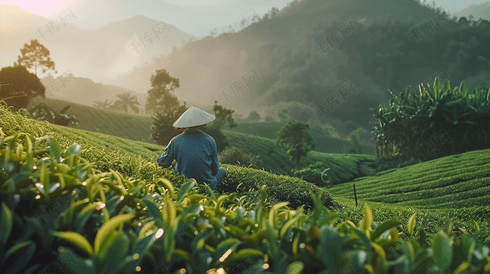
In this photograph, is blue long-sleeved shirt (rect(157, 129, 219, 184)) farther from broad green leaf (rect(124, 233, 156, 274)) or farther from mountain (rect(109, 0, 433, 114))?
mountain (rect(109, 0, 433, 114))

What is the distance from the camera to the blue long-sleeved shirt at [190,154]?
11.4 ft

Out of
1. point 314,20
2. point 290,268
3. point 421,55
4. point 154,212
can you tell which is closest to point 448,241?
point 290,268

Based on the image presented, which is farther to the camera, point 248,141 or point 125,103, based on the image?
point 125,103

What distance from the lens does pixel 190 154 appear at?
11.4ft

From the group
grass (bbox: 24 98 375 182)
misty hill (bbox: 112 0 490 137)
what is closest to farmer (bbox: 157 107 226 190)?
grass (bbox: 24 98 375 182)

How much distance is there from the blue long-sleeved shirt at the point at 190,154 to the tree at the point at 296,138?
13.1 m

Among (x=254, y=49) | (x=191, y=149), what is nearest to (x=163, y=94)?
(x=191, y=149)

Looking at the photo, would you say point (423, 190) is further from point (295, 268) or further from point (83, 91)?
point (83, 91)

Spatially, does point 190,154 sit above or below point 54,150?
below

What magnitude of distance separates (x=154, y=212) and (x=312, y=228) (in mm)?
644

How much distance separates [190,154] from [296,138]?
1350cm

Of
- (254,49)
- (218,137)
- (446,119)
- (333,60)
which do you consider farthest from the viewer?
(254,49)

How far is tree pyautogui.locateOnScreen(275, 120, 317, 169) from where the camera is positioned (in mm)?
16375

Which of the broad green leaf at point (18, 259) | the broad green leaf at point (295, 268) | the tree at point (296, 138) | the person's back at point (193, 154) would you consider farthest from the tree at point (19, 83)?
the broad green leaf at point (295, 268)
